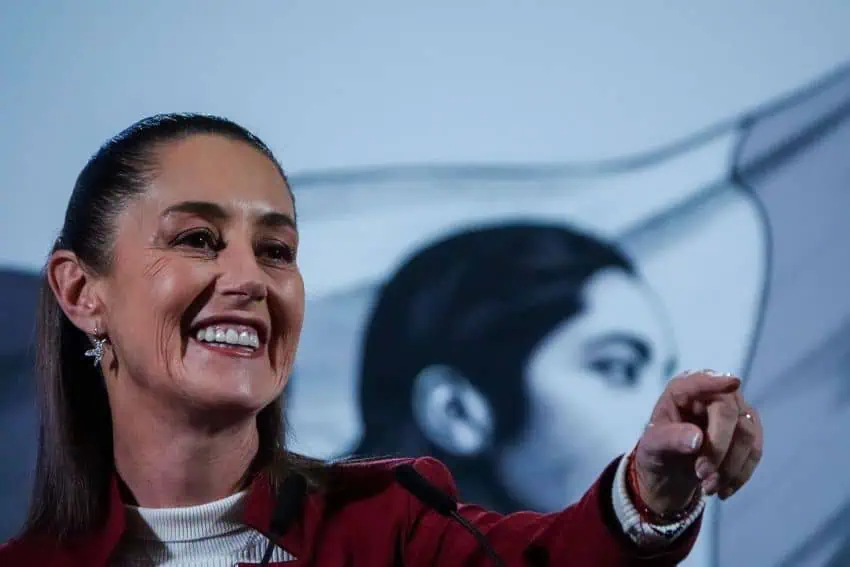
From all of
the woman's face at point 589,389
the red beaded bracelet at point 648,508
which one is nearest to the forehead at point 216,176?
the red beaded bracelet at point 648,508

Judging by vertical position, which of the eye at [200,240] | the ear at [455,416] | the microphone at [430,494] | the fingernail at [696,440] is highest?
the eye at [200,240]

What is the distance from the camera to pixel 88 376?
1403 mm

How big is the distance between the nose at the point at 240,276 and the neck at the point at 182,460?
0.16 metres

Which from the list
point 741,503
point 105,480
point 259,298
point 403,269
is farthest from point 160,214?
point 741,503

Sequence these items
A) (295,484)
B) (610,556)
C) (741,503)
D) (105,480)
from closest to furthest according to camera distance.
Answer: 1. (610,556)
2. (295,484)
3. (105,480)
4. (741,503)

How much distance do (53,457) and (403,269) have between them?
2.66 ft

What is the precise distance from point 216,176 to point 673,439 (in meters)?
0.65

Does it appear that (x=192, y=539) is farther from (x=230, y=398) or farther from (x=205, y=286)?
(x=205, y=286)

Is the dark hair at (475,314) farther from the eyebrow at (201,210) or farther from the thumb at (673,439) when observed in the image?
the thumb at (673,439)

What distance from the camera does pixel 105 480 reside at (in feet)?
4.30

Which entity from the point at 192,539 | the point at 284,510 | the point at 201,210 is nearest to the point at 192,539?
the point at 192,539

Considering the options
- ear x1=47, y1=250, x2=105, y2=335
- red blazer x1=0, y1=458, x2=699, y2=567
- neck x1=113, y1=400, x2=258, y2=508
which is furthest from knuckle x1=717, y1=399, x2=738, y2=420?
ear x1=47, y1=250, x2=105, y2=335

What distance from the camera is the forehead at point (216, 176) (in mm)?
1226

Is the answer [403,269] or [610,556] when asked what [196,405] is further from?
[403,269]
